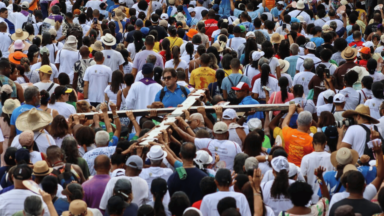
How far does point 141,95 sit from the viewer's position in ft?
36.7

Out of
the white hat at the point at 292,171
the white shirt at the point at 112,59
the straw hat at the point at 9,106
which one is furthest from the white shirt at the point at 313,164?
the white shirt at the point at 112,59

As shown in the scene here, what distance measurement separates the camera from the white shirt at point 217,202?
6.84 metres

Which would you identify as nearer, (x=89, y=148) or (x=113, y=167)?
(x=113, y=167)

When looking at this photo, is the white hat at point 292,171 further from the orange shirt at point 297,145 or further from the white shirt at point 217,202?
the orange shirt at point 297,145

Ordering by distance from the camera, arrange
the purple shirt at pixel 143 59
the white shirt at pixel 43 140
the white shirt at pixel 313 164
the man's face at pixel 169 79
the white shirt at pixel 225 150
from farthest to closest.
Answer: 1. the purple shirt at pixel 143 59
2. the man's face at pixel 169 79
3. the white shirt at pixel 43 140
4. the white shirt at pixel 225 150
5. the white shirt at pixel 313 164

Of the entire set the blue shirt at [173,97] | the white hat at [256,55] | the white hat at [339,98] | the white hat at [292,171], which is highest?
the white hat at [256,55]

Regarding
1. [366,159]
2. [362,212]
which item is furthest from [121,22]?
[362,212]

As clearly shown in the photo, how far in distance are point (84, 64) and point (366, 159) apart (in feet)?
21.5

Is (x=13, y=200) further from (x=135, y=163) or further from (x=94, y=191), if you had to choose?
(x=135, y=163)

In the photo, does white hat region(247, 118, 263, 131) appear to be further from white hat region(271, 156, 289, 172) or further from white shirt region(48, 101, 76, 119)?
white shirt region(48, 101, 76, 119)

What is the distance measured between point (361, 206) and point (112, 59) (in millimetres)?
7637

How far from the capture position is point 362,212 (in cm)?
664

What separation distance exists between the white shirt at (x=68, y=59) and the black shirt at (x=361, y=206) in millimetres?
7912

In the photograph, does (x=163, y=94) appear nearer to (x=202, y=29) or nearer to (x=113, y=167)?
(x=113, y=167)
